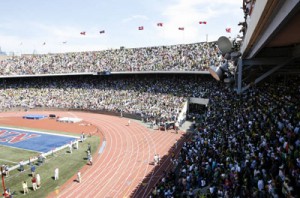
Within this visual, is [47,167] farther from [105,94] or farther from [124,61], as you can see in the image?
[124,61]

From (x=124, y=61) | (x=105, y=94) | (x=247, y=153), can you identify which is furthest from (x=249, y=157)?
(x=124, y=61)

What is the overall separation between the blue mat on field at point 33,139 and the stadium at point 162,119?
116mm

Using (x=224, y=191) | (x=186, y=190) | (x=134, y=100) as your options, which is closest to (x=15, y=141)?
(x=134, y=100)

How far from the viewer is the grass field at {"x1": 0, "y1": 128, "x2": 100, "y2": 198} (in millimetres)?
17969

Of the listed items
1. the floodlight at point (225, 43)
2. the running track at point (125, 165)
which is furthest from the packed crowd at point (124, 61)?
the floodlight at point (225, 43)

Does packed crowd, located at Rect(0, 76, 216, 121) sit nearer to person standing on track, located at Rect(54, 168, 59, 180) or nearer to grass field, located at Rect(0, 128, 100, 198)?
grass field, located at Rect(0, 128, 100, 198)

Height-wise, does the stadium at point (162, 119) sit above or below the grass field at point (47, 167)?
above

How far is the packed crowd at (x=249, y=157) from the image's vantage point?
9023 mm

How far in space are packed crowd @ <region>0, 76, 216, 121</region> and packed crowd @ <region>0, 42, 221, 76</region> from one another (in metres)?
2.90

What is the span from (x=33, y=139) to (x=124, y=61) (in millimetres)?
26281

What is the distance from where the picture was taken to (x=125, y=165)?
22266 mm

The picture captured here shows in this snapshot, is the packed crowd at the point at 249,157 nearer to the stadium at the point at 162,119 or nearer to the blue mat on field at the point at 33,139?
the stadium at the point at 162,119

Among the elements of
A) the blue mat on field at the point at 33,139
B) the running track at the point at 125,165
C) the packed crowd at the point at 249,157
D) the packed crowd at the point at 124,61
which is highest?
the packed crowd at the point at 124,61

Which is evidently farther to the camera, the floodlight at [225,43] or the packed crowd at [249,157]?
the floodlight at [225,43]
